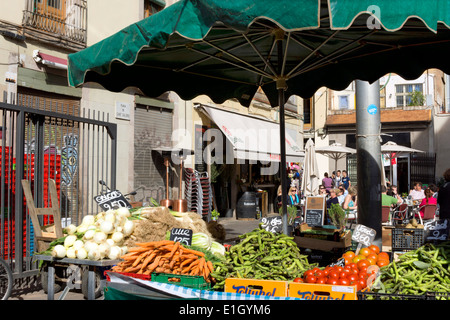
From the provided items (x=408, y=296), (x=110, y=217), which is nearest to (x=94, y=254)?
(x=110, y=217)

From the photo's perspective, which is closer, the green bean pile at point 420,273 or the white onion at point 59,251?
the green bean pile at point 420,273

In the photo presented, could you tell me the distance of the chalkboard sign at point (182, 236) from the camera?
5.09 m

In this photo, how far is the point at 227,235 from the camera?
12.4m

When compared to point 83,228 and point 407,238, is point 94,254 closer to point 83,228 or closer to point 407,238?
point 83,228

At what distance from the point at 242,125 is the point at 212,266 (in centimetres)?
1310

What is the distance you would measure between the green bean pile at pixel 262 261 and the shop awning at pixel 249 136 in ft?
32.0

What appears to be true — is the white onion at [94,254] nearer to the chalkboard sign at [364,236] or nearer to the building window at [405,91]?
the chalkboard sign at [364,236]

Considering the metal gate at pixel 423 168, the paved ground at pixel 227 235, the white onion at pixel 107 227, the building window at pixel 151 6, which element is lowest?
the paved ground at pixel 227 235

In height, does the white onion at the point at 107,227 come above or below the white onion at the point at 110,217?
below

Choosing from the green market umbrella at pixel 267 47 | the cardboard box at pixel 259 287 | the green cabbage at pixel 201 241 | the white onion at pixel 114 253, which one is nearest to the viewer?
the green market umbrella at pixel 267 47

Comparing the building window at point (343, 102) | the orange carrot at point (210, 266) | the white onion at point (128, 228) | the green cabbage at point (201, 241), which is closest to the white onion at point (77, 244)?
the white onion at point (128, 228)

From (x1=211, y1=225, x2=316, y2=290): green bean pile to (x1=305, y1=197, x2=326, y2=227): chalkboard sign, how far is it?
284 cm

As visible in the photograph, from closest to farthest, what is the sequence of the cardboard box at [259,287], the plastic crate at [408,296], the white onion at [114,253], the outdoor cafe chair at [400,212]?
the plastic crate at [408,296]
the cardboard box at [259,287]
the white onion at [114,253]
the outdoor cafe chair at [400,212]
